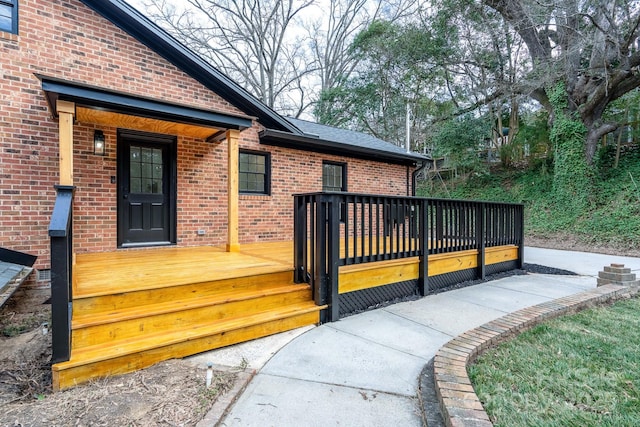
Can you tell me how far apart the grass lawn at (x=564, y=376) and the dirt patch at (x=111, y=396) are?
181 cm

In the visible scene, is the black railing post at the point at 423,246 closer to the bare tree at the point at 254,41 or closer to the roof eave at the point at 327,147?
the roof eave at the point at 327,147

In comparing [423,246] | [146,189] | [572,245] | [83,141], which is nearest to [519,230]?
[423,246]

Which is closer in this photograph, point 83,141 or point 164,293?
point 164,293

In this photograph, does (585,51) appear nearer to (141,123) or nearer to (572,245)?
(572,245)

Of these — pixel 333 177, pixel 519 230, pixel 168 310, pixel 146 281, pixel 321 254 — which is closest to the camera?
pixel 168 310

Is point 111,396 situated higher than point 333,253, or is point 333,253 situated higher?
point 333,253

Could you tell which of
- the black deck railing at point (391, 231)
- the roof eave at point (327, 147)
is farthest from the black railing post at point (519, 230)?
the roof eave at point (327, 147)

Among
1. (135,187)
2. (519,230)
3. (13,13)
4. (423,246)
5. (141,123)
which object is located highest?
(13,13)

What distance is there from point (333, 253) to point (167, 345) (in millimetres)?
1788

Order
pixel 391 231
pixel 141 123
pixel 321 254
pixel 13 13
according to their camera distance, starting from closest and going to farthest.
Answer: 1. pixel 321 254
2. pixel 391 231
3. pixel 13 13
4. pixel 141 123

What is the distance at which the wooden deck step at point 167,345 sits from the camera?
230cm

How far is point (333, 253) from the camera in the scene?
3584mm

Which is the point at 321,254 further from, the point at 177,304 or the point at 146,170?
the point at 146,170

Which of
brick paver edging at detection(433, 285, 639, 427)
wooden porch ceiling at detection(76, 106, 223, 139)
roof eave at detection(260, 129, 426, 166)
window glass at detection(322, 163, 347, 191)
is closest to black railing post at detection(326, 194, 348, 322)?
brick paver edging at detection(433, 285, 639, 427)
